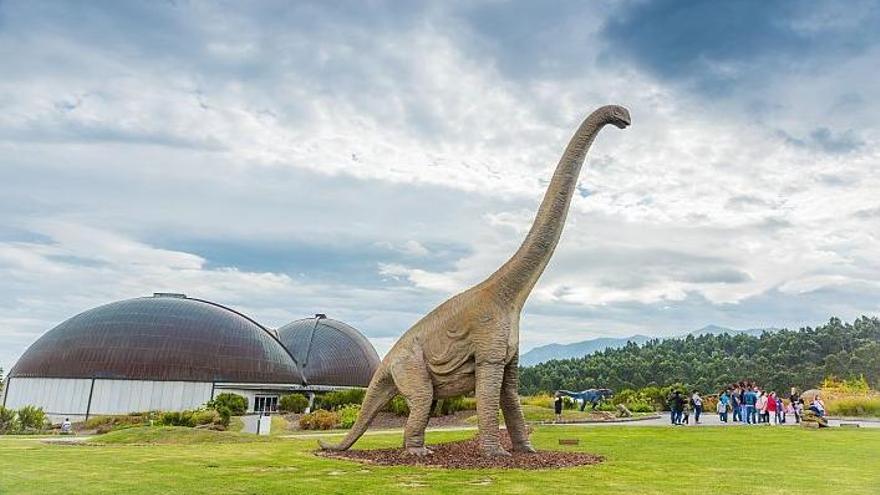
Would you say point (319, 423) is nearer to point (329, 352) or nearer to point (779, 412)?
point (779, 412)

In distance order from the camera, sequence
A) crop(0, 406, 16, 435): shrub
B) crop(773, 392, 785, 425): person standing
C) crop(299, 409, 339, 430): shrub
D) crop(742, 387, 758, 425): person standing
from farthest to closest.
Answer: crop(299, 409, 339, 430): shrub < crop(773, 392, 785, 425): person standing < crop(742, 387, 758, 425): person standing < crop(0, 406, 16, 435): shrub

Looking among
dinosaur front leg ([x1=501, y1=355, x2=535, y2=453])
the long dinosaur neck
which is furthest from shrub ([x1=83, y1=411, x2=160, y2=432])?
the long dinosaur neck

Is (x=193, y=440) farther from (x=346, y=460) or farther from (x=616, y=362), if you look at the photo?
(x=616, y=362)

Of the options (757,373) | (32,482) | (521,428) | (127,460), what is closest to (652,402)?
(757,373)

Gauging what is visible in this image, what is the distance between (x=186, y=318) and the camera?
42438mm

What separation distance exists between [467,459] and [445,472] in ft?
5.03

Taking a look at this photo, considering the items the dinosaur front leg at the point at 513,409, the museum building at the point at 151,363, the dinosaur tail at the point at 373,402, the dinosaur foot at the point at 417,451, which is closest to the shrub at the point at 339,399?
the museum building at the point at 151,363

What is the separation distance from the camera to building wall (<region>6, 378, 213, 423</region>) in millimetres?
37500

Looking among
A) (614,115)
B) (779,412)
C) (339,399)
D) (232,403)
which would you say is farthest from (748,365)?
(614,115)

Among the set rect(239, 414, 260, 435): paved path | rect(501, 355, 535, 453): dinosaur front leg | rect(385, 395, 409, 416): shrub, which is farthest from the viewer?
rect(385, 395, 409, 416): shrub

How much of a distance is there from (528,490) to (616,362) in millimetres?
56676

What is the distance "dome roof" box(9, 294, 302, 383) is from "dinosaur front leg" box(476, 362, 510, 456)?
3211 centimetres

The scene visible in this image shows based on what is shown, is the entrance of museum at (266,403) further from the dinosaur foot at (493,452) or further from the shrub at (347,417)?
the dinosaur foot at (493,452)

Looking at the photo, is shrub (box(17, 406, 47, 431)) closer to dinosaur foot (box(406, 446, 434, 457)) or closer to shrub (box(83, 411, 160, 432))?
shrub (box(83, 411, 160, 432))
